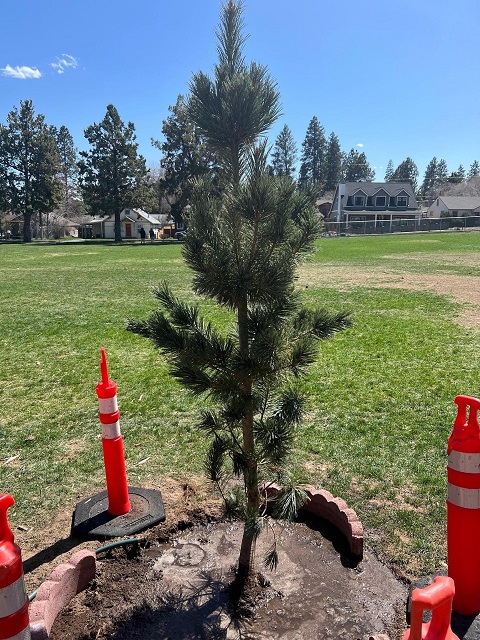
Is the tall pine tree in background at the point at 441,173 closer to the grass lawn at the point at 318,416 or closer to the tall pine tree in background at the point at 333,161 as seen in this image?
the tall pine tree in background at the point at 333,161

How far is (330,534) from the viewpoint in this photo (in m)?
2.98

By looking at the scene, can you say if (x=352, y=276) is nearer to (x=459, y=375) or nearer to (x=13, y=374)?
(x=459, y=375)

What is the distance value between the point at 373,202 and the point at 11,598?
67741 millimetres

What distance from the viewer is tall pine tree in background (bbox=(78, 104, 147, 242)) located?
Result: 157 ft

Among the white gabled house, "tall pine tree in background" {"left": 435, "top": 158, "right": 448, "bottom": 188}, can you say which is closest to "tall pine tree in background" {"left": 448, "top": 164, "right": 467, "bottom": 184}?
"tall pine tree in background" {"left": 435, "top": 158, "right": 448, "bottom": 188}

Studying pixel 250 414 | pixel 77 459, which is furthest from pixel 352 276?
pixel 250 414

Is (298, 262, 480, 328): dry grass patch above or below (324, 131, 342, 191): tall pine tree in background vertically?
below

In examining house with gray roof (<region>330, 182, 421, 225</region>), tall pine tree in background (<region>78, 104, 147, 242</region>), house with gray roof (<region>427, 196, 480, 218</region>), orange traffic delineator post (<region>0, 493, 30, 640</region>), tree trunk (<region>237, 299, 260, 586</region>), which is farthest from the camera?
house with gray roof (<region>427, 196, 480, 218</region>)

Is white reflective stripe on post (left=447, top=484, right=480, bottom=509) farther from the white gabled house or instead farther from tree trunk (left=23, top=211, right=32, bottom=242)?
the white gabled house

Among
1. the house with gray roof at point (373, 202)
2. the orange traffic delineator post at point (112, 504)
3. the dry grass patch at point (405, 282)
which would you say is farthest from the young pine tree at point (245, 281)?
the house with gray roof at point (373, 202)

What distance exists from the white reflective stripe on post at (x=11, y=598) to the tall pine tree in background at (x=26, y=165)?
55.1m

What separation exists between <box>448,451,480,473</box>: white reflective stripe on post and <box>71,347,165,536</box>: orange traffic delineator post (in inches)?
77.0

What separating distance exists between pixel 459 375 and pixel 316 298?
20.5 ft

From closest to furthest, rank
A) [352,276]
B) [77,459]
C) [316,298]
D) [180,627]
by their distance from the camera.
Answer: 1. [180,627]
2. [77,459]
3. [316,298]
4. [352,276]
